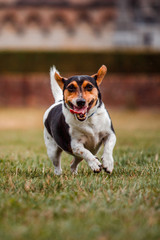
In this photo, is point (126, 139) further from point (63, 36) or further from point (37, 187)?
point (63, 36)

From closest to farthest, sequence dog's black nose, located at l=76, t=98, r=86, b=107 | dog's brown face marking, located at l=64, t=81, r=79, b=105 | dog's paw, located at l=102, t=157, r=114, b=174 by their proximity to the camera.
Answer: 1. dog's black nose, located at l=76, t=98, r=86, b=107
2. dog's brown face marking, located at l=64, t=81, r=79, b=105
3. dog's paw, located at l=102, t=157, r=114, b=174

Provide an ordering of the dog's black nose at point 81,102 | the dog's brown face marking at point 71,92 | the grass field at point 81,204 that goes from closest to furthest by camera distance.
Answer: the grass field at point 81,204 → the dog's black nose at point 81,102 → the dog's brown face marking at point 71,92

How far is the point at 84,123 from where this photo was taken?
180 inches

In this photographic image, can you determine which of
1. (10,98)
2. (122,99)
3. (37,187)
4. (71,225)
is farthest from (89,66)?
(71,225)

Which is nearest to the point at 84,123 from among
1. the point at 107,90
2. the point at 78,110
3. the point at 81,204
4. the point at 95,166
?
the point at 78,110

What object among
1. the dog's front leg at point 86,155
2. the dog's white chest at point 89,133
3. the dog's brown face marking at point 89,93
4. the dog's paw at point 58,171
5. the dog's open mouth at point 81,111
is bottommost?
the dog's paw at point 58,171

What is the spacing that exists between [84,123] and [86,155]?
12.0 inches

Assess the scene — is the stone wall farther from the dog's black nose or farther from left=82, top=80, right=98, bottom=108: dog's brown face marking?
the dog's black nose

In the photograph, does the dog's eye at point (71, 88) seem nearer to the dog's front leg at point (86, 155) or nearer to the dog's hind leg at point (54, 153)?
the dog's front leg at point (86, 155)

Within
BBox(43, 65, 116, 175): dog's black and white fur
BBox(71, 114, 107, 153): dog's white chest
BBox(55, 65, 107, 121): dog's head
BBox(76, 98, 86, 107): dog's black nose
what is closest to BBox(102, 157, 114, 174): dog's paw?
BBox(43, 65, 116, 175): dog's black and white fur

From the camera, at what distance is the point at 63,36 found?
34938mm

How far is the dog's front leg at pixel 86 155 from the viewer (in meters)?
4.40

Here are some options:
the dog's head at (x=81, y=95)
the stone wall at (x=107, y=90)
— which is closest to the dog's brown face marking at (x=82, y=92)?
the dog's head at (x=81, y=95)

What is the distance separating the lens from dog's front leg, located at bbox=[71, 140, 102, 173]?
4.40 metres
